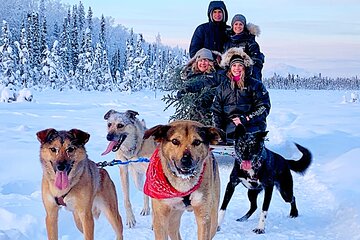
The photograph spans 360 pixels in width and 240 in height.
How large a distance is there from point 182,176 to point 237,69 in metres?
2.93

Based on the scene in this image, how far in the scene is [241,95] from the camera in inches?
262

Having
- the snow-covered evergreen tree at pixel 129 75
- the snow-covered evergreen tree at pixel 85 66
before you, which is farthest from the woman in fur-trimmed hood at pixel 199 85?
the snow-covered evergreen tree at pixel 85 66

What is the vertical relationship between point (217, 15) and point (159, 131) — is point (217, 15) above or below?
above

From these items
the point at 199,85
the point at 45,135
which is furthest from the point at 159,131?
the point at 199,85

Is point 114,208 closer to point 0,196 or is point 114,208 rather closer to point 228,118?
point 0,196

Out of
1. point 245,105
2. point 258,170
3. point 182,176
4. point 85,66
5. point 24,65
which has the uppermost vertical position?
point 245,105

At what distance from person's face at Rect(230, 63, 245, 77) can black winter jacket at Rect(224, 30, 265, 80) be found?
1.49 metres

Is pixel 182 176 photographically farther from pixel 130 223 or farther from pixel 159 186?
pixel 130 223

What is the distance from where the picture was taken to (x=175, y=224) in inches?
172

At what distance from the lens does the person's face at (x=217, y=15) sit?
8.45m

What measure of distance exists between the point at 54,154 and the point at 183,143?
111 cm

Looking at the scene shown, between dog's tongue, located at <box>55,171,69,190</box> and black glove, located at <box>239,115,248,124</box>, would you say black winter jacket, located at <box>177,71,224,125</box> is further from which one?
dog's tongue, located at <box>55,171,69,190</box>

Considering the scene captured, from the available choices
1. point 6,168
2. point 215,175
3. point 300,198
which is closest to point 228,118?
point 300,198

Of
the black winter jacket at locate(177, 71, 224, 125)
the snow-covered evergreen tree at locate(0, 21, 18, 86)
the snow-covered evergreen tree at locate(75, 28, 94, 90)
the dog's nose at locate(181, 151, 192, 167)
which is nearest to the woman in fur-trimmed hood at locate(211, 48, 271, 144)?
the black winter jacket at locate(177, 71, 224, 125)
